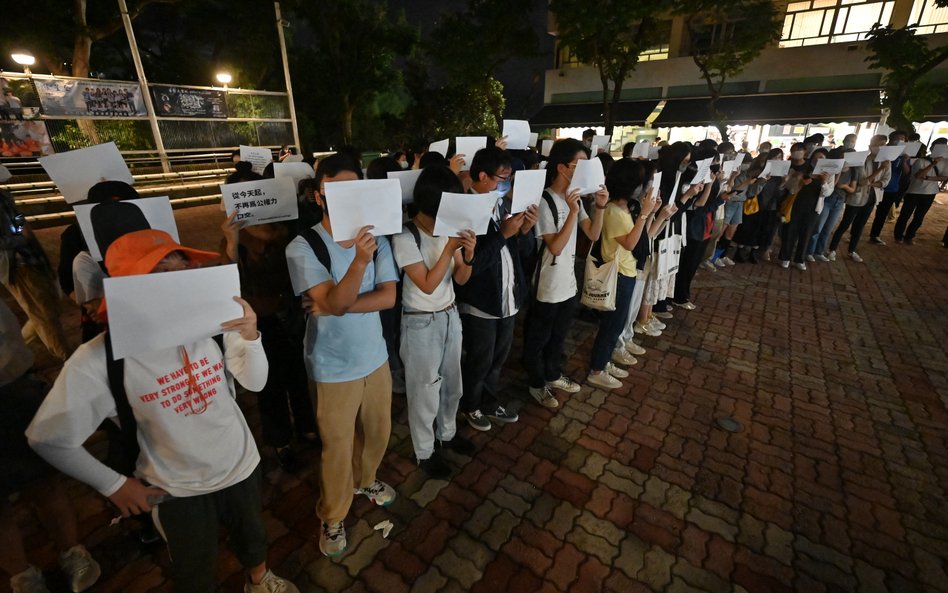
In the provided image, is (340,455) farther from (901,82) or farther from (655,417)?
(901,82)

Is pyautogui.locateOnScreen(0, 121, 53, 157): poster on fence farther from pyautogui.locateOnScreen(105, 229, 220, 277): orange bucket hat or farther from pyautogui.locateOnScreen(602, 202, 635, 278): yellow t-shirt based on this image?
pyautogui.locateOnScreen(602, 202, 635, 278): yellow t-shirt

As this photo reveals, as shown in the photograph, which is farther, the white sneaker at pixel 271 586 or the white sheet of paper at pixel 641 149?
the white sheet of paper at pixel 641 149

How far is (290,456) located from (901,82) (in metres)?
15.5

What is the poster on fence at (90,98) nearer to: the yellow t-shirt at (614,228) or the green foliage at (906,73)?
the yellow t-shirt at (614,228)

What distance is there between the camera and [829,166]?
21.8 ft

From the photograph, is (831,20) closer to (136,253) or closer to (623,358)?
(623,358)

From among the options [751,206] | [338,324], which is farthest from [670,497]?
[751,206]

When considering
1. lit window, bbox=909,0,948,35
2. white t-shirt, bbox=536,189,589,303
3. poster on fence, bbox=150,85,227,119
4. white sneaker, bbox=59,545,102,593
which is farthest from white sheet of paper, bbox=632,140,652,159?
lit window, bbox=909,0,948,35

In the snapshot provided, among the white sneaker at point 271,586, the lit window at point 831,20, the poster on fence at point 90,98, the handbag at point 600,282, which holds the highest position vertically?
the lit window at point 831,20

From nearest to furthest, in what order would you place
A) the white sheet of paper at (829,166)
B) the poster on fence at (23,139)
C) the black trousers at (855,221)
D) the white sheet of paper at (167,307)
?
the white sheet of paper at (167,307), the white sheet of paper at (829,166), the black trousers at (855,221), the poster on fence at (23,139)

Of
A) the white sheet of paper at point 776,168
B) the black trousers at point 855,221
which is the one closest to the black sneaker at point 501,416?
the white sheet of paper at point 776,168

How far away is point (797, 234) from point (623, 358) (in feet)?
17.4

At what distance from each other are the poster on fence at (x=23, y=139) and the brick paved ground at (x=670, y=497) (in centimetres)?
1126

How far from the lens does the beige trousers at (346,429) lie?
2.19 m
